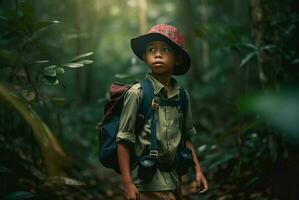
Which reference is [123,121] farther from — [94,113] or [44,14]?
[44,14]

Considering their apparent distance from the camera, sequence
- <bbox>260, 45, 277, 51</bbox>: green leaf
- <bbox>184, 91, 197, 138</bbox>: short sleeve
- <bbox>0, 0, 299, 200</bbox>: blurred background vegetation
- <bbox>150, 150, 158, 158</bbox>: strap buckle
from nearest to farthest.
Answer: <bbox>150, 150, 158, 158</bbox>: strap buckle
<bbox>184, 91, 197, 138</bbox>: short sleeve
<bbox>0, 0, 299, 200</bbox>: blurred background vegetation
<bbox>260, 45, 277, 51</bbox>: green leaf

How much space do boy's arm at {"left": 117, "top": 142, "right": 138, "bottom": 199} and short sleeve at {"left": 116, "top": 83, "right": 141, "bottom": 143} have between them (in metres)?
0.07

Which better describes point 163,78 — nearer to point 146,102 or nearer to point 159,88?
point 159,88

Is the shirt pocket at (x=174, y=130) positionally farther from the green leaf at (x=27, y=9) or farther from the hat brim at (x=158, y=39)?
the green leaf at (x=27, y=9)

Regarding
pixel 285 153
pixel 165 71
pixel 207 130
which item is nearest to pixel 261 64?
pixel 285 153

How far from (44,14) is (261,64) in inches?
280

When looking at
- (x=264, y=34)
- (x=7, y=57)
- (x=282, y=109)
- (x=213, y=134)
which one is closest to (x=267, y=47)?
(x=264, y=34)

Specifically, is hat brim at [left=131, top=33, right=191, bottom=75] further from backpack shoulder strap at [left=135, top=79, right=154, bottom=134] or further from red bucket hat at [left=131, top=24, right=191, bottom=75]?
backpack shoulder strap at [left=135, top=79, right=154, bottom=134]

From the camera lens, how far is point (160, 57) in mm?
3402

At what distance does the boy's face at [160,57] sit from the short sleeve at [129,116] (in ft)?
0.77

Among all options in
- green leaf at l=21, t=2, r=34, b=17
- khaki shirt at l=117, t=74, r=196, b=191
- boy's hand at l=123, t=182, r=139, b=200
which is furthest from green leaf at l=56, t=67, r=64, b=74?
boy's hand at l=123, t=182, r=139, b=200

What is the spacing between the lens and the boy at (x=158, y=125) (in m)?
3.25

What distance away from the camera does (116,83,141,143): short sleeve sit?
3240 millimetres

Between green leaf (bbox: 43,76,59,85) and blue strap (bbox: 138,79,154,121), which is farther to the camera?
green leaf (bbox: 43,76,59,85)
